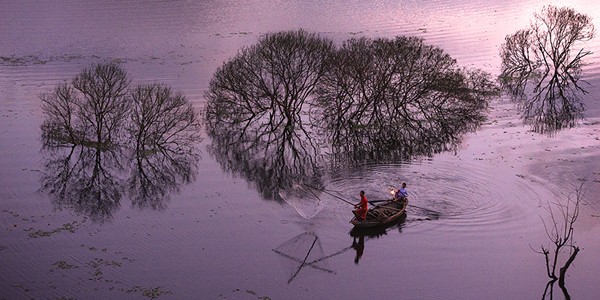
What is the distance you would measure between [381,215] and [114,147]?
27.0 m

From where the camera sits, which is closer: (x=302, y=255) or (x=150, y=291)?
(x=150, y=291)

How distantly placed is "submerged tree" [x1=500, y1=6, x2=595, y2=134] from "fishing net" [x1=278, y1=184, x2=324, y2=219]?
32.1 m

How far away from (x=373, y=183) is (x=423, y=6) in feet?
320

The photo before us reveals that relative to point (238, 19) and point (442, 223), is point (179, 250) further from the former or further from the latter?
point (238, 19)

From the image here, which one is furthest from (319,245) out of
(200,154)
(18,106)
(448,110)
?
(18,106)

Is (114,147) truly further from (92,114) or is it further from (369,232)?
(369,232)

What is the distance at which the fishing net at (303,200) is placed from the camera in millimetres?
44819

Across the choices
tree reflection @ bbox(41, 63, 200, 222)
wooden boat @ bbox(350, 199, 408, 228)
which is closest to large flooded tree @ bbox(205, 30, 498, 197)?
tree reflection @ bbox(41, 63, 200, 222)

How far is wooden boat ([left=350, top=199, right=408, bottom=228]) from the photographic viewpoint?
4225cm

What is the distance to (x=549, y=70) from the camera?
298 ft

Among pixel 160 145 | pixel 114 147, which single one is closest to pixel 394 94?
pixel 160 145

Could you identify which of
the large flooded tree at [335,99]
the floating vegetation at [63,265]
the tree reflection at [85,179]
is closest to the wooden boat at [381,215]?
the floating vegetation at [63,265]

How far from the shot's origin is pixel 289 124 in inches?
2628

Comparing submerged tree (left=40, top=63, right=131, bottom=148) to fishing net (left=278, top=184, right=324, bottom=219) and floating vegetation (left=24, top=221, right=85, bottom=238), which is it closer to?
floating vegetation (left=24, top=221, right=85, bottom=238)
